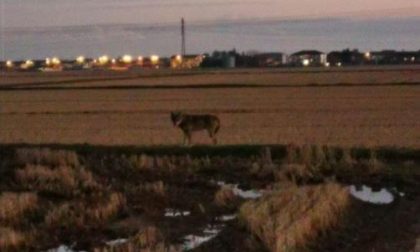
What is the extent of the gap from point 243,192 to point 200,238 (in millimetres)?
5194

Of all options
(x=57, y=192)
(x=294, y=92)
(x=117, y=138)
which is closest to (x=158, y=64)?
(x=294, y=92)

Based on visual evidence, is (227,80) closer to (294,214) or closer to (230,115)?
(230,115)

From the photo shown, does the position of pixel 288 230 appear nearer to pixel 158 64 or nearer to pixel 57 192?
pixel 57 192

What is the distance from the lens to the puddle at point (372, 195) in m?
18.5

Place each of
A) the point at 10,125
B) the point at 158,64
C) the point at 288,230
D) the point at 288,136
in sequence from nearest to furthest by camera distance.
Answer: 1. the point at 288,230
2. the point at 288,136
3. the point at 10,125
4. the point at 158,64

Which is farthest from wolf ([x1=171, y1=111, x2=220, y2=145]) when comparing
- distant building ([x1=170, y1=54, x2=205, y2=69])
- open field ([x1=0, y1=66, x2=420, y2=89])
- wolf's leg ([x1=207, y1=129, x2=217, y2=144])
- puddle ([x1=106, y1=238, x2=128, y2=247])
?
distant building ([x1=170, y1=54, x2=205, y2=69])

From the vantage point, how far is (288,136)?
98.3ft

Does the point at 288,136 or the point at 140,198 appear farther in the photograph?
the point at 288,136

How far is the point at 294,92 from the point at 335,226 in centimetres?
4521

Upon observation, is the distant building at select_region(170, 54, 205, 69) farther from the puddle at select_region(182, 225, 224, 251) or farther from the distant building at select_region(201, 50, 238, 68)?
the puddle at select_region(182, 225, 224, 251)

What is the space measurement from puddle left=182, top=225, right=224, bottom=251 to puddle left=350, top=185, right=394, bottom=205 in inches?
172

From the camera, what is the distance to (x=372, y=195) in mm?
19312

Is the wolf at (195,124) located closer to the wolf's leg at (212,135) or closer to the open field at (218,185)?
the wolf's leg at (212,135)

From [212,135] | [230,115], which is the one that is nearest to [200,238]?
[212,135]
